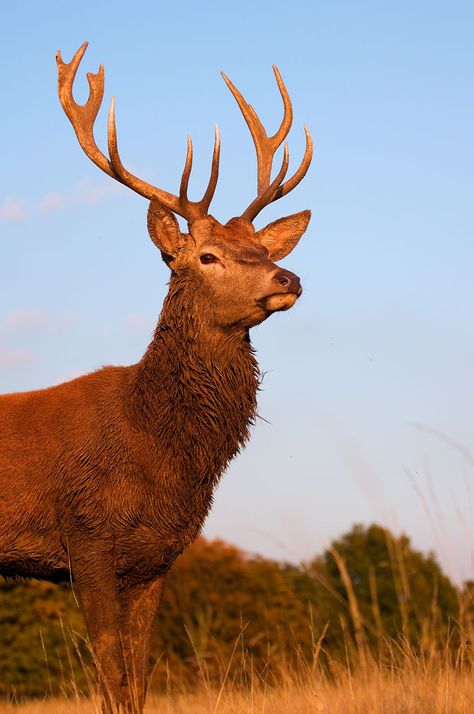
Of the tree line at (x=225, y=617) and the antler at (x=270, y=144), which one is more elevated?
the antler at (x=270, y=144)

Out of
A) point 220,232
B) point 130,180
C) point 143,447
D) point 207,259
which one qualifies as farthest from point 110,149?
point 143,447

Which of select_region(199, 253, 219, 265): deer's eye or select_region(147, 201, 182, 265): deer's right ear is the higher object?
select_region(147, 201, 182, 265): deer's right ear

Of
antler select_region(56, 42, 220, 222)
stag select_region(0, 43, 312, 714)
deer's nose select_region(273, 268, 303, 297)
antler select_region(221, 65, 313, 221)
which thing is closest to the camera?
stag select_region(0, 43, 312, 714)

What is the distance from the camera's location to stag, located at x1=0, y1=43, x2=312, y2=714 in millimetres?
6359

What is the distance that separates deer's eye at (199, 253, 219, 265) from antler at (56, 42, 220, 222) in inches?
15.3

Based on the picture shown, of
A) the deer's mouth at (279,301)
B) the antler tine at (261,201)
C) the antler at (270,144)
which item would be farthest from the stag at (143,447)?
the antler at (270,144)

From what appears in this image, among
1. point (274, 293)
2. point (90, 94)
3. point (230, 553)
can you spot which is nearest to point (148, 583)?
point (274, 293)

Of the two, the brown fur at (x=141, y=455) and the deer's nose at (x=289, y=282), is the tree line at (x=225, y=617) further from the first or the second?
the deer's nose at (x=289, y=282)

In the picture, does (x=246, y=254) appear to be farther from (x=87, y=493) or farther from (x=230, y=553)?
(x=230, y=553)

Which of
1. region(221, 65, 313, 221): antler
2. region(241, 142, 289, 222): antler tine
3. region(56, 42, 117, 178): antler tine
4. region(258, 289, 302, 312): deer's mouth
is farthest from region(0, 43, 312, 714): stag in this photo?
region(221, 65, 313, 221): antler

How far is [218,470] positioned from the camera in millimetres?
6738

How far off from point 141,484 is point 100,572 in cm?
54

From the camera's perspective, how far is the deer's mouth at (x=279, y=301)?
654 cm

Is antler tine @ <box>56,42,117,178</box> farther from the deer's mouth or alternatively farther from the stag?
the deer's mouth
